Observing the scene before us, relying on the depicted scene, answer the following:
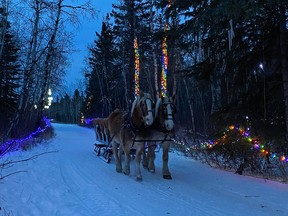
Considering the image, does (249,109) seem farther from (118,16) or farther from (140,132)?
(118,16)

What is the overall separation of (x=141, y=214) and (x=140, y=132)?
3732 mm

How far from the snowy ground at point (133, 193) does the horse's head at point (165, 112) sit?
142 cm

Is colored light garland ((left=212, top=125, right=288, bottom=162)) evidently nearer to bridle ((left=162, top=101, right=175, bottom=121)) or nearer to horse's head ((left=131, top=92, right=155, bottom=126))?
bridle ((left=162, top=101, right=175, bottom=121))

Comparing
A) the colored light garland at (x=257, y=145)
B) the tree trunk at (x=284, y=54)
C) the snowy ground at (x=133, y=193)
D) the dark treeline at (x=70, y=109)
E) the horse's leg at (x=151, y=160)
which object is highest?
the dark treeline at (x=70, y=109)

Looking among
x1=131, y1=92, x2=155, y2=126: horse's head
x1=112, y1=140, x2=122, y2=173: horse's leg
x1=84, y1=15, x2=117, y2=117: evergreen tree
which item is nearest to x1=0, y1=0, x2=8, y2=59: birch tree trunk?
x1=112, y1=140, x2=122, y2=173: horse's leg

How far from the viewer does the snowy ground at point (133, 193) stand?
6305 millimetres

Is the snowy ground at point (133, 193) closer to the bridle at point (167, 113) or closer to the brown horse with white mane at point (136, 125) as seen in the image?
the brown horse with white mane at point (136, 125)

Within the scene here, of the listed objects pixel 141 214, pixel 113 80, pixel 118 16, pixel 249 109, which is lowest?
pixel 141 214

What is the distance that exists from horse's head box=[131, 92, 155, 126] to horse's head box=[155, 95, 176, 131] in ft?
0.73

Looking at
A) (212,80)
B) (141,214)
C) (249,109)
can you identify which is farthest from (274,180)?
(141,214)

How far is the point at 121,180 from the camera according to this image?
360 inches

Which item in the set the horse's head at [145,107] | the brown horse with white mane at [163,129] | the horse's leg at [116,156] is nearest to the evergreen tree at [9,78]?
the horse's leg at [116,156]

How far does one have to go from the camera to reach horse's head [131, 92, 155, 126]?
8.99 metres

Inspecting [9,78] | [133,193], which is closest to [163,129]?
[133,193]
